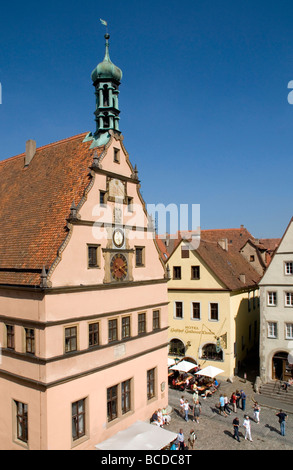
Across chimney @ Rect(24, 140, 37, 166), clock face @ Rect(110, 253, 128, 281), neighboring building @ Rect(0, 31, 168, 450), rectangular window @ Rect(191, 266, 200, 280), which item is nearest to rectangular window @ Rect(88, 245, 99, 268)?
neighboring building @ Rect(0, 31, 168, 450)

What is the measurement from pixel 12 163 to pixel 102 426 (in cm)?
1931

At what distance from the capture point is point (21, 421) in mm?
19750

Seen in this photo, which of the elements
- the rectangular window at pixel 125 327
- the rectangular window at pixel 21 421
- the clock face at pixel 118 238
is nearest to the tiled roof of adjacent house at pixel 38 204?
the clock face at pixel 118 238

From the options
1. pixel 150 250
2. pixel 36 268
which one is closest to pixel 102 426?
pixel 36 268

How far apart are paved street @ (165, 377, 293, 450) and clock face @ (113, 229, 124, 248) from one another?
12.1 meters

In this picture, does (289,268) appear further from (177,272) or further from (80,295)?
(80,295)

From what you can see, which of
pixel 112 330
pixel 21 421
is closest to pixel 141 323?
pixel 112 330

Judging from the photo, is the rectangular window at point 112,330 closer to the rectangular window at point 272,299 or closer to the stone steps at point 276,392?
the stone steps at point 276,392

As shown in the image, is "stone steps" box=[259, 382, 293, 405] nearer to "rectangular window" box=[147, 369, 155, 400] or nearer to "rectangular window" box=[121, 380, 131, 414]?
"rectangular window" box=[147, 369, 155, 400]

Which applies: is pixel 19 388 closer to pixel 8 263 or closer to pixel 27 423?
pixel 27 423

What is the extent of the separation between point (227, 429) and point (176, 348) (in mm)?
13902

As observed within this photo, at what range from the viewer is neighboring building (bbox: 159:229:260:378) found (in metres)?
36.7

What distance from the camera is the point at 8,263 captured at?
69.8 feet
